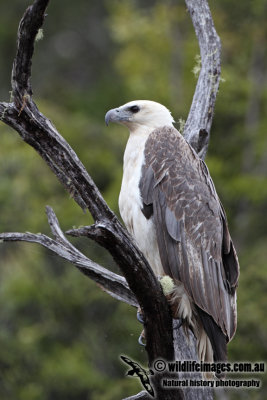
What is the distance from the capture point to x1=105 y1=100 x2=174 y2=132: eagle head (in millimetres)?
6202

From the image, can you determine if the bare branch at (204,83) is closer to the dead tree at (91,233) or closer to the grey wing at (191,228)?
the grey wing at (191,228)

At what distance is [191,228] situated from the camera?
18.2 ft

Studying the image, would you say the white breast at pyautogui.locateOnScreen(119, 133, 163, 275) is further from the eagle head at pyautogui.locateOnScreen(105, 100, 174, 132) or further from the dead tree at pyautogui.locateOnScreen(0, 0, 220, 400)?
the eagle head at pyautogui.locateOnScreen(105, 100, 174, 132)

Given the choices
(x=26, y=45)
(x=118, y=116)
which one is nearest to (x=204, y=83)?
(x=118, y=116)

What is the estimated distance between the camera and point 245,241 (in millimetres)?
14383

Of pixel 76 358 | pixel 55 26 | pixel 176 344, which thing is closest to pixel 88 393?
pixel 76 358

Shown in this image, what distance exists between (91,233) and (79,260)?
41.1 inches

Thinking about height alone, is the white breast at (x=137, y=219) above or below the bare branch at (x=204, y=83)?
below

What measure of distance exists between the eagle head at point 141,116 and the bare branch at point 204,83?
0.62ft

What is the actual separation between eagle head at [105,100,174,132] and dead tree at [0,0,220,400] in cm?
98

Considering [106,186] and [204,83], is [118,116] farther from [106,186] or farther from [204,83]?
[106,186]

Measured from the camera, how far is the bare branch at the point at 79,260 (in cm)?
522

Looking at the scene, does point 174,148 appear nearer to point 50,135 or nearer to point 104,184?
point 50,135

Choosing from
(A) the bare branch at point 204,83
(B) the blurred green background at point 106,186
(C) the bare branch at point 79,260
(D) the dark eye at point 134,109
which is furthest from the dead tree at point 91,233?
(B) the blurred green background at point 106,186
